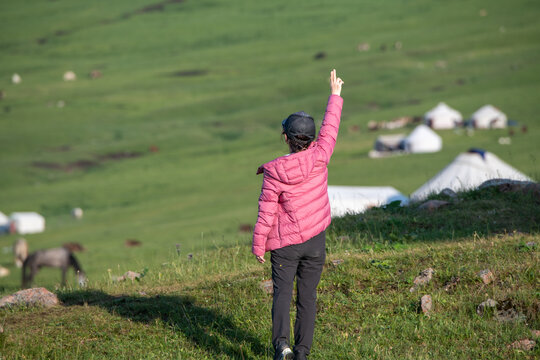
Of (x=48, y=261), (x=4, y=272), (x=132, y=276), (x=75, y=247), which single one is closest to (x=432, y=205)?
(x=132, y=276)

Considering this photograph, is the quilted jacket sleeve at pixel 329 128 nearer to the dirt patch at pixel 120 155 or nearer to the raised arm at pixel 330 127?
the raised arm at pixel 330 127

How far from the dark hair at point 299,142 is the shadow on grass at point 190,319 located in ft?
5.59

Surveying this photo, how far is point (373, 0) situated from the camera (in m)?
144

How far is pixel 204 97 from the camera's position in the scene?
86062 millimetres

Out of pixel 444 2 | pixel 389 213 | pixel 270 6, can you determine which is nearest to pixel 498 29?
pixel 444 2

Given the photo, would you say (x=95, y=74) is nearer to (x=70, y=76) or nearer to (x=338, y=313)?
(x=70, y=76)

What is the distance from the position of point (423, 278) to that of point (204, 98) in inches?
3169

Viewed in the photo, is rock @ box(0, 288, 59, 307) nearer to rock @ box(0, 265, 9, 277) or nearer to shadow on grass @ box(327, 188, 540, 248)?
shadow on grass @ box(327, 188, 540, 248)

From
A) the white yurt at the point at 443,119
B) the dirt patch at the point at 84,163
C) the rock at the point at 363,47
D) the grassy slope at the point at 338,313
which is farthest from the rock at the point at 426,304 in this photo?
the rock at the point at 363,47

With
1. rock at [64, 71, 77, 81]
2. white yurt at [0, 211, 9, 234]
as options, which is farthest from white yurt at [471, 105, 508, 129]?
rock at [64, 71, 77, 81]

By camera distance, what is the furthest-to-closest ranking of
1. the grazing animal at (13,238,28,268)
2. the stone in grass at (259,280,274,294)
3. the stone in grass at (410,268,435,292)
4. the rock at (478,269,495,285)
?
the grazing animal at (13,238,28,268) → the stone in grass at (259,280,274,294) → the stone in grass at (410,268,435,292) → the rock at (478,269,495,285)

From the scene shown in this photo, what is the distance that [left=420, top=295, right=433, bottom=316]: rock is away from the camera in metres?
5.71

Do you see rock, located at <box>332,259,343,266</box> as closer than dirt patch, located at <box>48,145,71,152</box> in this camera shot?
Yes

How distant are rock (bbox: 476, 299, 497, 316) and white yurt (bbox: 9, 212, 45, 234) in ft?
126
